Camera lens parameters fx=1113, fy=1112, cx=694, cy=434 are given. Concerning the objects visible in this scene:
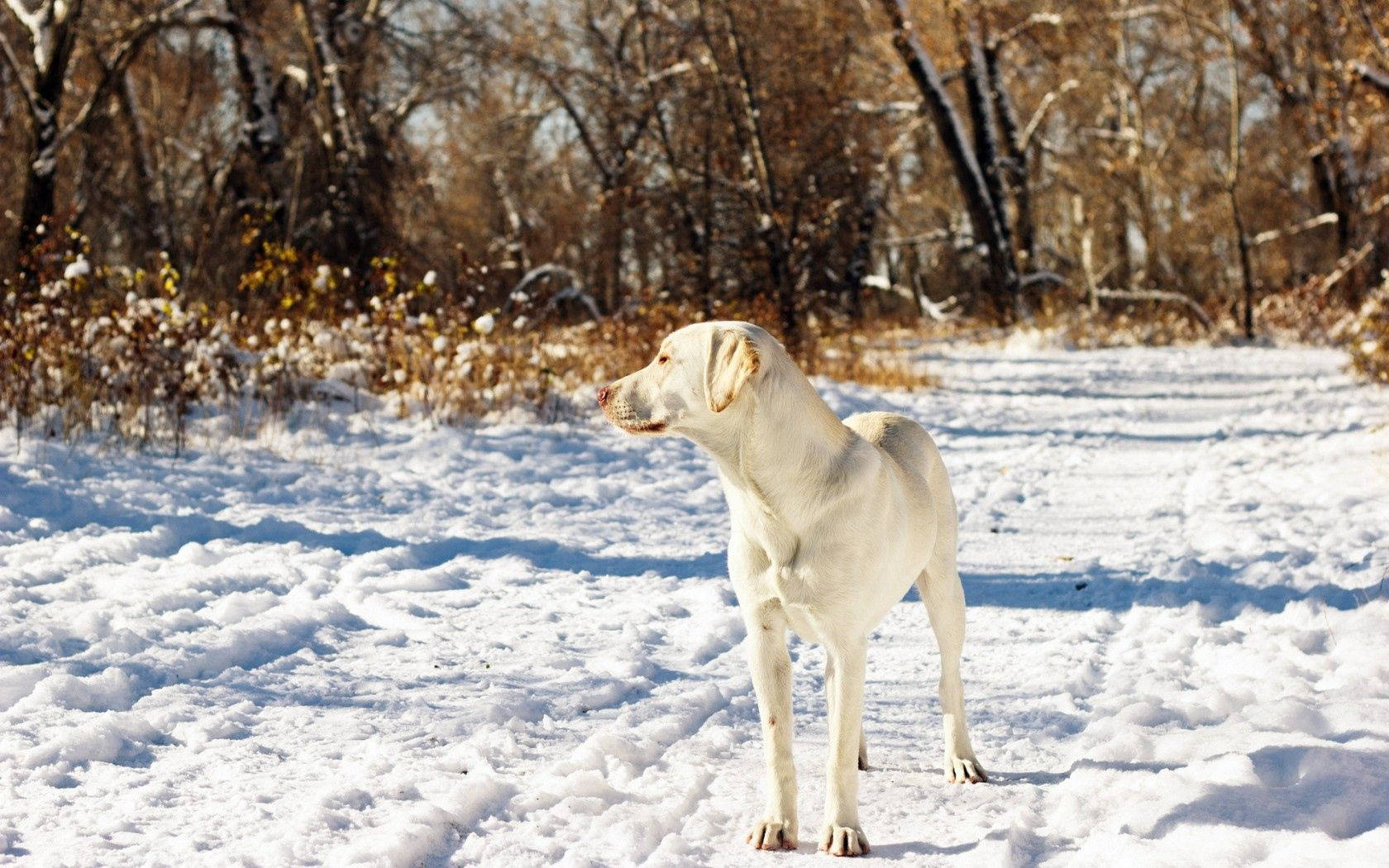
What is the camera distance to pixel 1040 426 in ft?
38.0

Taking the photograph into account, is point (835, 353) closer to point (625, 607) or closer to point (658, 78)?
point (658, 78)

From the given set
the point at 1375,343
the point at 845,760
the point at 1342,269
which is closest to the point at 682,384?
the point at 845,760

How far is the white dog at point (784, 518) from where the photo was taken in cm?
320

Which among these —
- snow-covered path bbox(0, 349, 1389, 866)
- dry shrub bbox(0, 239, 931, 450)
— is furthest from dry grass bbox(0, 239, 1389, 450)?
snow-covered path bbox(0, 349, 1389, 866)

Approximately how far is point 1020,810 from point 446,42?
50.5 ft

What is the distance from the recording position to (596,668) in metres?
4.86

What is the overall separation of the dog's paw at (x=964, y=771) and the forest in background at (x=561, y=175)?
20.0ft

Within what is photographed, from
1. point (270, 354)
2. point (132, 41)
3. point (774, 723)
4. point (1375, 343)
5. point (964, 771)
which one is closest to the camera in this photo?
point (774, 723)

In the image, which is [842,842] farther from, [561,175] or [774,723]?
[561,175]

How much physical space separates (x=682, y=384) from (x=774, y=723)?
3.43 ft

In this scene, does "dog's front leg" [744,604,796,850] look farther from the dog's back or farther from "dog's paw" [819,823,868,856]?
the dog's back

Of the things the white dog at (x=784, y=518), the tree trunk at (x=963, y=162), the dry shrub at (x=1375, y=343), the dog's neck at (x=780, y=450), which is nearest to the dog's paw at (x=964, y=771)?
the white dog at (x=784, y=518)

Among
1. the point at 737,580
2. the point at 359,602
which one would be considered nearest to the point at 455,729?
the point at 737,580

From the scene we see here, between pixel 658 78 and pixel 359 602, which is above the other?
→ pixel 658 78
